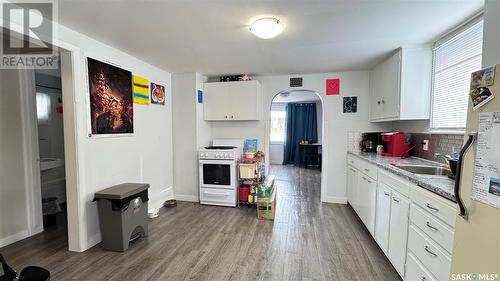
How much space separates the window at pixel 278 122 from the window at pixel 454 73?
18.4ft

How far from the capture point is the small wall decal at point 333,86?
3.82m

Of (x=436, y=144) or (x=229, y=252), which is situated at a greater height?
(x=436, y=144)

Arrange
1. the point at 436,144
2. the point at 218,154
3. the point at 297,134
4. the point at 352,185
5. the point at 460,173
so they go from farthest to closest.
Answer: the point at 297,134, the point at 218,154, the point at 352,185, the point at 436,144, the point at 460,173

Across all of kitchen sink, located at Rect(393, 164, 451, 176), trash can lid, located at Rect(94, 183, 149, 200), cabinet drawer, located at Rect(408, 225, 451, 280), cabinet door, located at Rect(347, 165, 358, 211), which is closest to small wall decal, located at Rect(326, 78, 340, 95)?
cabinet door, located at Rect(347, 165, 358, 211)

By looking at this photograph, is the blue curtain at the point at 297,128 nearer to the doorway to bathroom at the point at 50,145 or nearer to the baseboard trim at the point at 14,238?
the doorway to bathroom at the point at 50,145

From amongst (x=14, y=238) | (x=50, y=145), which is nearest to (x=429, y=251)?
(x=14, y=238)

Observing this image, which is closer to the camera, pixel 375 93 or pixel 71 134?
pixel 71 134

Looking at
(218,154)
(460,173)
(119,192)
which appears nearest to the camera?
(460,173)

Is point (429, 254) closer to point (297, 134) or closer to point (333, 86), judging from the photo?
point (333, 86)

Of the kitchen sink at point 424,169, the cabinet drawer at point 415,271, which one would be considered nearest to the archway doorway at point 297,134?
the kitchen sink at point 424,169

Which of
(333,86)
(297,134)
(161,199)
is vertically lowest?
(161,199)

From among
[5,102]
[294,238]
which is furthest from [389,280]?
[5,102]

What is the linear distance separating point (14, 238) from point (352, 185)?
4.46 meters

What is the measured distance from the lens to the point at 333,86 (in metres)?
3.83
